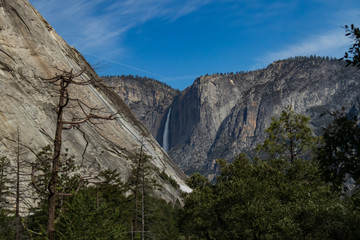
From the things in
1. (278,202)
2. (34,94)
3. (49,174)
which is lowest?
(278,202)

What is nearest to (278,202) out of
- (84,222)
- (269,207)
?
(269,207)

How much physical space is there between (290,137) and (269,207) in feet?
25.2

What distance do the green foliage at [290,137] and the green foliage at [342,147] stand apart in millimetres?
19974

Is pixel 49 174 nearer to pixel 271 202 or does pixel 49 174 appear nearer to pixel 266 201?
pixel 271 202

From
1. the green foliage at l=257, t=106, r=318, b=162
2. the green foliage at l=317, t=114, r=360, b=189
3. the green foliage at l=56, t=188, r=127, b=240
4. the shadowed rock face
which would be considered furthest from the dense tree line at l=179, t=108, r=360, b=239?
the shadowed rock face

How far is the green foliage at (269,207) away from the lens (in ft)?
63.0

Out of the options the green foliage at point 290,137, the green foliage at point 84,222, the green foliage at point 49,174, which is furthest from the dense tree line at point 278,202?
the green foliage at point 84,222

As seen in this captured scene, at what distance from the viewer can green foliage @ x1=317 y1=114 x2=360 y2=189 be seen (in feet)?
27.5

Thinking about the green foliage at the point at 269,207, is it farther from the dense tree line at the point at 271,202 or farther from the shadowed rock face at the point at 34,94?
the shadowed rock face at the point at 34,94

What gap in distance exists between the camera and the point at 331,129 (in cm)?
878

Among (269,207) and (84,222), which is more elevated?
(269,207)

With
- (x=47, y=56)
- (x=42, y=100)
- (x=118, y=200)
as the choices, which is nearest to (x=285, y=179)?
(x=118, y=200)

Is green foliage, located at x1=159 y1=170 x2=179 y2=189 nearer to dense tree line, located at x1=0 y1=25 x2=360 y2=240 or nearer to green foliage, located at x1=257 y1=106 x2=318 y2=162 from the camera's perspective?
dense tree line, located at x1=0 y1=25 x2=360 y2=240

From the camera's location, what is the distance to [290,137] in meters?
28.6
